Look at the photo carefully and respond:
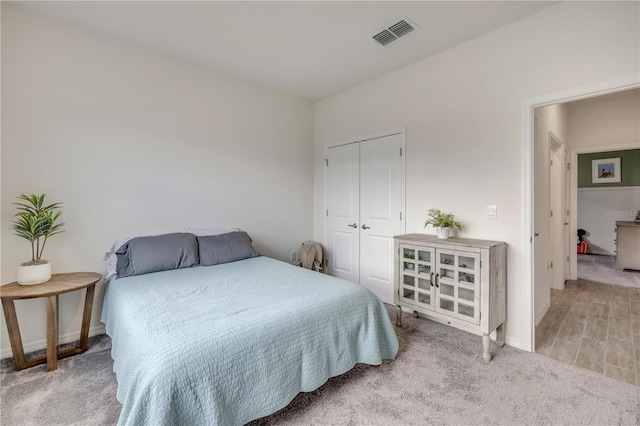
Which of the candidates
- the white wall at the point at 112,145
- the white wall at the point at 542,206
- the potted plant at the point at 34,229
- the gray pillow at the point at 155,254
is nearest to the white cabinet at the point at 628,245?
the white wall at the point at 542,206

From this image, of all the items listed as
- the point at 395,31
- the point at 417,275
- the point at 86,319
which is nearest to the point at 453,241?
the point at 417,275

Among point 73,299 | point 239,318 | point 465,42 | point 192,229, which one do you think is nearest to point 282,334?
point 239,318

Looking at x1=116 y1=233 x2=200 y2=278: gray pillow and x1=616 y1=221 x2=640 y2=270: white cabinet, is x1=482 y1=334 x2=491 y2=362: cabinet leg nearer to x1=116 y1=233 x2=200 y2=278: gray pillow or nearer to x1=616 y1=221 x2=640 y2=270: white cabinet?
x1=116 y1=233 x2=200 y2=278: gray pillow

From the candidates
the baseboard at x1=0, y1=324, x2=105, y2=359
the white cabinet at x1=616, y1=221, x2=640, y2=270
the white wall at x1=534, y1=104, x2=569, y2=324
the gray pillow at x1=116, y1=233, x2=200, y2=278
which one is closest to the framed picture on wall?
the white cabinet at x1=616, y1=221, x2=640, y2=270

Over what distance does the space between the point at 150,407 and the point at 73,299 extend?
2.03 metres

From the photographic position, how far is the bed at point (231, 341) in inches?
48.8

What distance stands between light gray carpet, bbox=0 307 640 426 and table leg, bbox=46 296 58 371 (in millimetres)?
74

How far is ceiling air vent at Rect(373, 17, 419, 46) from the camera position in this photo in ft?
7.96

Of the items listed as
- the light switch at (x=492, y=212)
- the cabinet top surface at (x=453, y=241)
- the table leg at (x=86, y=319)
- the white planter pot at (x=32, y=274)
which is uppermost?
the light switch at (x=492, y=212)

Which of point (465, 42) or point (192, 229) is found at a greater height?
point (465, 42)

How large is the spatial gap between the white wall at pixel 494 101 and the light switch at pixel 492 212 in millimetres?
37

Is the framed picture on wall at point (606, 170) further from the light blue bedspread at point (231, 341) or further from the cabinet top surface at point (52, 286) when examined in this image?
the cabinet top surface at point (52, 286)

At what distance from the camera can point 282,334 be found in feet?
5.15

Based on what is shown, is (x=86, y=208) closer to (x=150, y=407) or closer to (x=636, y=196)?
(x=150, y=407)
